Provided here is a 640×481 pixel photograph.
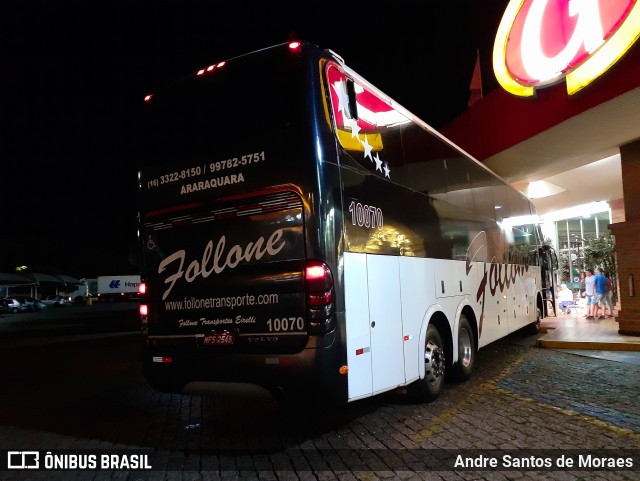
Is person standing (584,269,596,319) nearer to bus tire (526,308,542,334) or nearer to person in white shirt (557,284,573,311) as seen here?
person in white shirt (557,284,573,311)

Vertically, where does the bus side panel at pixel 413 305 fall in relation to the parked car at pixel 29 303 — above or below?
above

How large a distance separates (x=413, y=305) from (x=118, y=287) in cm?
5827

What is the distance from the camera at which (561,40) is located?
29.7 feet

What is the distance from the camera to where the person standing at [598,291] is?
15070mm

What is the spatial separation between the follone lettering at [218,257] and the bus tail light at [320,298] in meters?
0.49

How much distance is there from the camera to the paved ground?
15.1 ft

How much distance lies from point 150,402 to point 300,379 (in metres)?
3.90

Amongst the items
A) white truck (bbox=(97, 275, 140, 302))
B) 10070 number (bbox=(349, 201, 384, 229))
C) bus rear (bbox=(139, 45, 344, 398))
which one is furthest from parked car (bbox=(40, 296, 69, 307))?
10070 number (bbox=(349, 201, 384, 229))

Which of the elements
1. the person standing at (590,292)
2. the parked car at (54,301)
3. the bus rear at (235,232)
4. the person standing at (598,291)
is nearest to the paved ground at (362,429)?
the bus rear at (235,232)

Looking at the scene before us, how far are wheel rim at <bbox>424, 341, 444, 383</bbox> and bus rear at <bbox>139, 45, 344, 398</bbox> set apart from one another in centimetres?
228

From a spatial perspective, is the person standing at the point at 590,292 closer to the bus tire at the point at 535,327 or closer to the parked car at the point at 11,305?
the bus tire at the point at 535,327

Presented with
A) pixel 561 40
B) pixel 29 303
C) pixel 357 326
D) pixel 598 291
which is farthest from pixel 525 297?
pixel 29 303

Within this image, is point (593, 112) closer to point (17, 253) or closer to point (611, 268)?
point (611, 268)

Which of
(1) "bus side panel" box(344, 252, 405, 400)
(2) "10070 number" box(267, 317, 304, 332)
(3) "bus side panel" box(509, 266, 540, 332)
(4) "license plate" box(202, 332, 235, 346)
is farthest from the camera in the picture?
(3) "bus side panel" box(509, 266, 540, 332)
